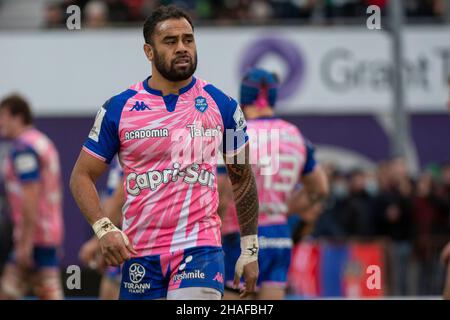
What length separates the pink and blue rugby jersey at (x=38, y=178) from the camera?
1319cm

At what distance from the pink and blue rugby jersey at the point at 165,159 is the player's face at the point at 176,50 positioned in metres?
0.16

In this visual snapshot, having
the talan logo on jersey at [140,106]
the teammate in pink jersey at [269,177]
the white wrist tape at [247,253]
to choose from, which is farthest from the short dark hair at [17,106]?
the white wrist tape at [247,253]

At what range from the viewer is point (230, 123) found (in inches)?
307

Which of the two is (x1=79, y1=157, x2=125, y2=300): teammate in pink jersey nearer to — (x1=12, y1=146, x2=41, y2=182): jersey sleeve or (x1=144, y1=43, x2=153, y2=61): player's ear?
(x1=12, y1=146, x2=41, y2=182): jersey sleeve

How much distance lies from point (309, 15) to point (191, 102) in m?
16.2

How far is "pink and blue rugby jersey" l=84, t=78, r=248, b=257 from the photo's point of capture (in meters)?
7.62

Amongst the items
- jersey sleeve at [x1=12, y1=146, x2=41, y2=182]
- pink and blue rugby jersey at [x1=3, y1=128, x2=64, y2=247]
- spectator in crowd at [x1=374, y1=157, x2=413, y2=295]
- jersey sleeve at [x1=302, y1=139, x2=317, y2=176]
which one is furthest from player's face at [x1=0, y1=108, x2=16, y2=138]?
spectator in crowd at [x1=374, y1=157, x2=413, y2=295]

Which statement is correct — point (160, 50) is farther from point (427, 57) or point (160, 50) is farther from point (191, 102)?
point (427, 57)

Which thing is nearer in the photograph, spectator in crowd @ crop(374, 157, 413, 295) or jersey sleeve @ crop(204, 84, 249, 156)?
jersey sleeve @ crop(204, 84, 249, 156)

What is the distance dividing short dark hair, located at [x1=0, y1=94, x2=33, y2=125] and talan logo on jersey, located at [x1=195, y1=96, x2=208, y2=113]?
594 centimetres

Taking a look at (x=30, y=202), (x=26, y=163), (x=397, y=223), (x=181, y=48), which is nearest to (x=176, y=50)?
(x=181, y=48)

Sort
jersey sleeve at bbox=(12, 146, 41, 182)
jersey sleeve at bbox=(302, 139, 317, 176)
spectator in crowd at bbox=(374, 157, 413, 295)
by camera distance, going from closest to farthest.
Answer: jersey sleeve at bbox=(302, 139, 317, 176), jersey sleeve at bbox=(12, 146, 41, 182), spectator in crowd at bbox=(374, 157, 413, 295)

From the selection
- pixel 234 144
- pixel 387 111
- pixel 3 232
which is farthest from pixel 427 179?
pixel 234 144
